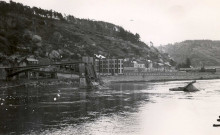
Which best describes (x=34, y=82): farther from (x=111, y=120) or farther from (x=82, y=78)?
(x=111, y=120)

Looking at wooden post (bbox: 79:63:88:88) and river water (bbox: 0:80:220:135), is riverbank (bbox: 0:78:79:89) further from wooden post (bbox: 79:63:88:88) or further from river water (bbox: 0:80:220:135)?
river water (bbox: 0:80:220:135)

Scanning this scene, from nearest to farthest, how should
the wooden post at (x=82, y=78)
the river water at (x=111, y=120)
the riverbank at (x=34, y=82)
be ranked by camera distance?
the river water at (x=111, y=120) < the wooden post at (x=82, y=78) < the riverbank at (x=34, y=82)

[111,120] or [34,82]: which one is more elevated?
[34,82]

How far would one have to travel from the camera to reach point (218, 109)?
62.3 metres

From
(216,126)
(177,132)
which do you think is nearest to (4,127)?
(177,132)

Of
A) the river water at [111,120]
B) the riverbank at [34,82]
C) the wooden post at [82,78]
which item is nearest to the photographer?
the river water at [111,120]

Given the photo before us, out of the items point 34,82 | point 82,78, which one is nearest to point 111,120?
point 82,78

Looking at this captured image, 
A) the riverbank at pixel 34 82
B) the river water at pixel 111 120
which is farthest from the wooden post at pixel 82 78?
the river water at pixel 111 120

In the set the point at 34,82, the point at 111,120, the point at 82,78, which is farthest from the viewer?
the point at 34,82

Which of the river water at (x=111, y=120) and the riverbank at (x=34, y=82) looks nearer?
the river water at (x=111, y=120)

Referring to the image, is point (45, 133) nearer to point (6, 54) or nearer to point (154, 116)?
point (154, 116)

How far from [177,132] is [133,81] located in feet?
478

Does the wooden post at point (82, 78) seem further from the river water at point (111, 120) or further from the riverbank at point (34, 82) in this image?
the river water at point (111, 120)

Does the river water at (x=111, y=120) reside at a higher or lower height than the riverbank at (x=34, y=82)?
lower
